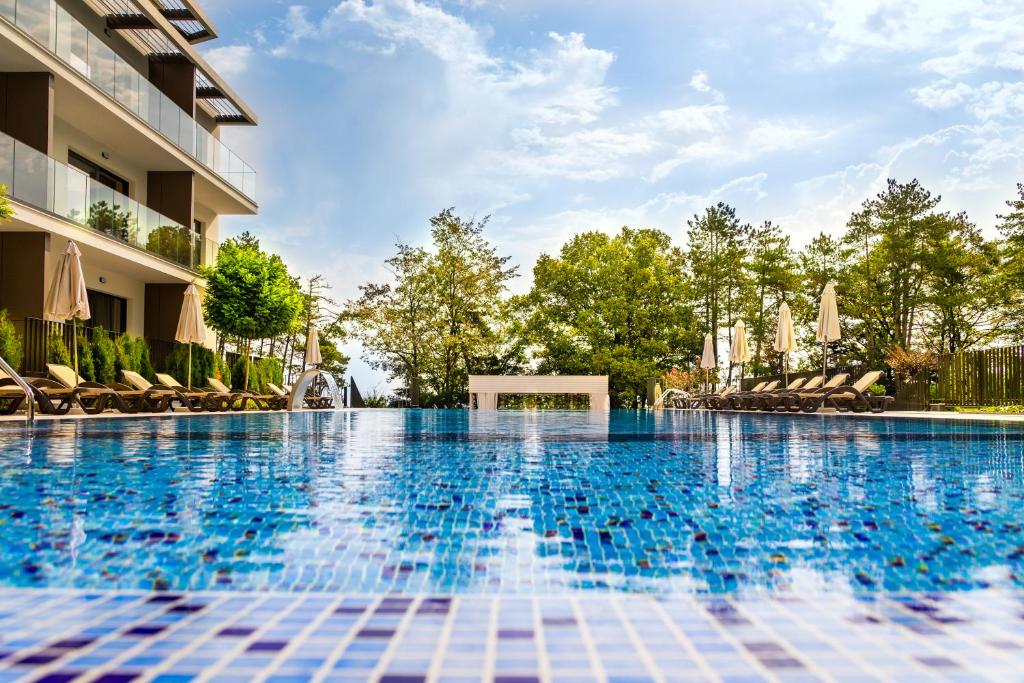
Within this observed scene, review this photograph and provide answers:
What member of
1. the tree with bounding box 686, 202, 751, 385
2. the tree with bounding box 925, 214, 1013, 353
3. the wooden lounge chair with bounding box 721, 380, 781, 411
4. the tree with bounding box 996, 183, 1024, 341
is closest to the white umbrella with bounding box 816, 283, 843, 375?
the wooden lounge chair with bounding box 721, 380, 781, 411

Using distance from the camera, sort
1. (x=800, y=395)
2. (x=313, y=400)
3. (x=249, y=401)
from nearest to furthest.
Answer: (x=800, y=395)
(x=249, y=401)
(x=313, y=400)

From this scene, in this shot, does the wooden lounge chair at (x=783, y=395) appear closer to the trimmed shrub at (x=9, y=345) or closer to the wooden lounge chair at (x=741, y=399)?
the wooden lounge chair at (x=741, y=399)

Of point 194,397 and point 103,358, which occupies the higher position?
point 103,358

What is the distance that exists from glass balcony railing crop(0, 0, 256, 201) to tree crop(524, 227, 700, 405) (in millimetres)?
13886

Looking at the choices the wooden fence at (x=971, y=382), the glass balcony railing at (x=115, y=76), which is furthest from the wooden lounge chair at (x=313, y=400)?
the wooden fence at (x=971, y=382)

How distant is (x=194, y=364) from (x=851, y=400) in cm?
1532

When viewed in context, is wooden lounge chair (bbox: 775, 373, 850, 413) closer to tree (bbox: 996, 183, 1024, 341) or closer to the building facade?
tree (bbox: 996, 183, 1024, 341)

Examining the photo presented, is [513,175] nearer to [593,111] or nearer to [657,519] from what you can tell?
[593,111]

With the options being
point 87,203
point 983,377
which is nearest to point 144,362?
point 87,203

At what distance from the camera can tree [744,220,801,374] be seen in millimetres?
37625

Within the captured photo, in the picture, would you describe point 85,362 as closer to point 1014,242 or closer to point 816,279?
point 1014,242

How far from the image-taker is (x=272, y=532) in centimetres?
304

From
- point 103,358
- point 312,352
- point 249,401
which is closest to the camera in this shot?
point 103,358

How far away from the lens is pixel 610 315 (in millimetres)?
32625
